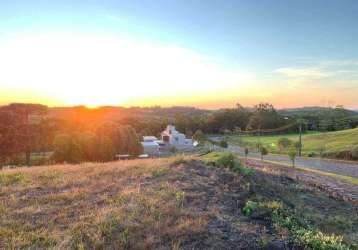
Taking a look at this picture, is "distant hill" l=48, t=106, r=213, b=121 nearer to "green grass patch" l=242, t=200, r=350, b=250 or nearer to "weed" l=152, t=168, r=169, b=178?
"weed" l=152, t=168, r=169, b=178

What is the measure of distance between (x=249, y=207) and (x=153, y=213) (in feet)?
8.04

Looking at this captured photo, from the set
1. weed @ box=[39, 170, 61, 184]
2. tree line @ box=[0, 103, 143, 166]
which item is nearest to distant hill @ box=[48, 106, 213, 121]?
tree line @ box=[0, 103, 143, 166]

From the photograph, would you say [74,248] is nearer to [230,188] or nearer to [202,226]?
[202,226]

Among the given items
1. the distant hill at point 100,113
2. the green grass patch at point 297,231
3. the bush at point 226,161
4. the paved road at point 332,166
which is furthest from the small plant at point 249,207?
the distant hill at point 100,113

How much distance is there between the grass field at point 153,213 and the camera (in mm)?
5504

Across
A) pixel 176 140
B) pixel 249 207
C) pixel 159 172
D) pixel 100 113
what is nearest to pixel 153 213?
pixel 249 207

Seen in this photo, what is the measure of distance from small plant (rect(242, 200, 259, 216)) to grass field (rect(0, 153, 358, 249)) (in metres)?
0.03

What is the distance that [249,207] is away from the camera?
7551 millimetres

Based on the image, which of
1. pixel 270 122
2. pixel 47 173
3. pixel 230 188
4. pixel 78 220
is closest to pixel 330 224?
pixel 230 188

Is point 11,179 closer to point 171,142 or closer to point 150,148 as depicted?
point 150,148

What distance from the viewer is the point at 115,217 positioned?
6.20m

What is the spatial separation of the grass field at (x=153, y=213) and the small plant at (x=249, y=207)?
26mm

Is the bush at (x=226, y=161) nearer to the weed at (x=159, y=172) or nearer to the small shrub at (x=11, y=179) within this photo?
the weed at (x=159, y=172)

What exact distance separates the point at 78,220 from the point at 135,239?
149 centimetres
